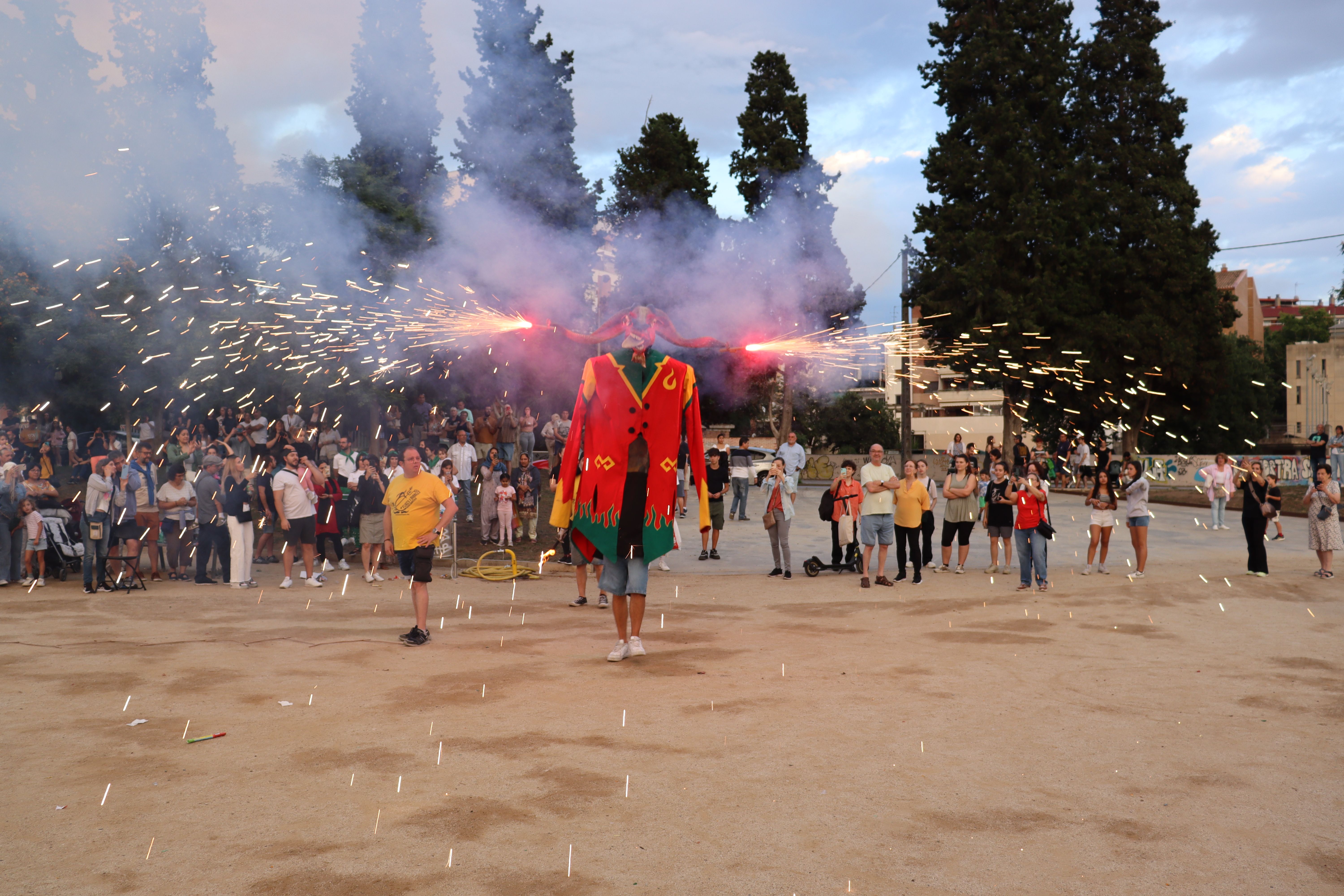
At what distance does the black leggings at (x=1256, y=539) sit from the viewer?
452 inches

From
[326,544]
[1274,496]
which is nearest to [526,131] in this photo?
[326,544]

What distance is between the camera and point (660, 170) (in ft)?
112

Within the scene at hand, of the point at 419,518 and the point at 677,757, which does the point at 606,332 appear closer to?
the point at 419,518

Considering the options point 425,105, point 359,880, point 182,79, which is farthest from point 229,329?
point 359,880

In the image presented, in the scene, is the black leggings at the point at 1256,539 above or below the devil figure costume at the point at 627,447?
below

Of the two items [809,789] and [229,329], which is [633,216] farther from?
[809,789]

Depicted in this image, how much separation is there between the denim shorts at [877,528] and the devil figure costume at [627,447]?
4857 mm

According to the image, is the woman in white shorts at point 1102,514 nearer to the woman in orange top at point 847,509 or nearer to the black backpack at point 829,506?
the woman in orange top at point 847,509

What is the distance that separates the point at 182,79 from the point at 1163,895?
18.0 meters

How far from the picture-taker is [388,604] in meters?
10.0

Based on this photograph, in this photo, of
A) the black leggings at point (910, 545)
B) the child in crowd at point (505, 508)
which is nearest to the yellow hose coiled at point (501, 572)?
the child in crowd at point (505, 508)

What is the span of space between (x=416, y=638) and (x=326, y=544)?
5.98 m

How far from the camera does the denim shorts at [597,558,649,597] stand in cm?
686

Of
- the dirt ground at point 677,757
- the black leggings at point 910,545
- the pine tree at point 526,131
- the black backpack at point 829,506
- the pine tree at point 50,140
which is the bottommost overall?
the dirt ground at point 677,757
